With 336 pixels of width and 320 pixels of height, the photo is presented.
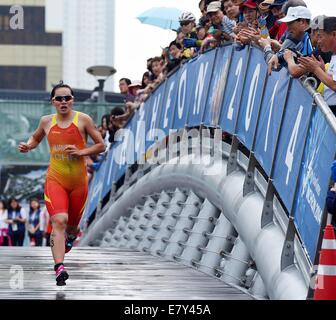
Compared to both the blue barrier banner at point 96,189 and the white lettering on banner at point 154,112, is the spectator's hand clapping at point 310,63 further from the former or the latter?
the blue barrier banner at point 96,189

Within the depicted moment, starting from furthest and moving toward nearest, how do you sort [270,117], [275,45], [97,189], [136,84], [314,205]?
1. [97,189]
2. [136,84]
3. [275,45]
4. [270,117]
5. [314,205]

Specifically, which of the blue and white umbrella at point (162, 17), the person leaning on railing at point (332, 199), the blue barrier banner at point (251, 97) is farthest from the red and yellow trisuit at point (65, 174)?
the blue and white umbrella at point (162, 17)

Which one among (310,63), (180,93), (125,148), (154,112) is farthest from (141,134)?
(310,63)

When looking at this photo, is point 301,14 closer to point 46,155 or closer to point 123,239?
point 123,239

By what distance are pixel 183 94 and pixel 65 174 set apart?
4.24 metres

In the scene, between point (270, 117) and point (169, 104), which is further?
point (169, 104)

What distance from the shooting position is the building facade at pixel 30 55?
3250 inches

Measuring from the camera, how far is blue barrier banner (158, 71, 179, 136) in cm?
1658

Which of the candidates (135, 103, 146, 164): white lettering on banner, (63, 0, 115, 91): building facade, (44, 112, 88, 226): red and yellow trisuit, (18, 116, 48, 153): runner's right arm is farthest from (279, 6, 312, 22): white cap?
(63, 0, 115, 91): building facade

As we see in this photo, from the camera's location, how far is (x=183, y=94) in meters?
15.8

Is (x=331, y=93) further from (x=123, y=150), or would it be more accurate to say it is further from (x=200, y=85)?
(x=123, y=150)

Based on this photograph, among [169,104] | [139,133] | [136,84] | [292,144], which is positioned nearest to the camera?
[292,144]

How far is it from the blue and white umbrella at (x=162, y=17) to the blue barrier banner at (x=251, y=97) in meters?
11.3
